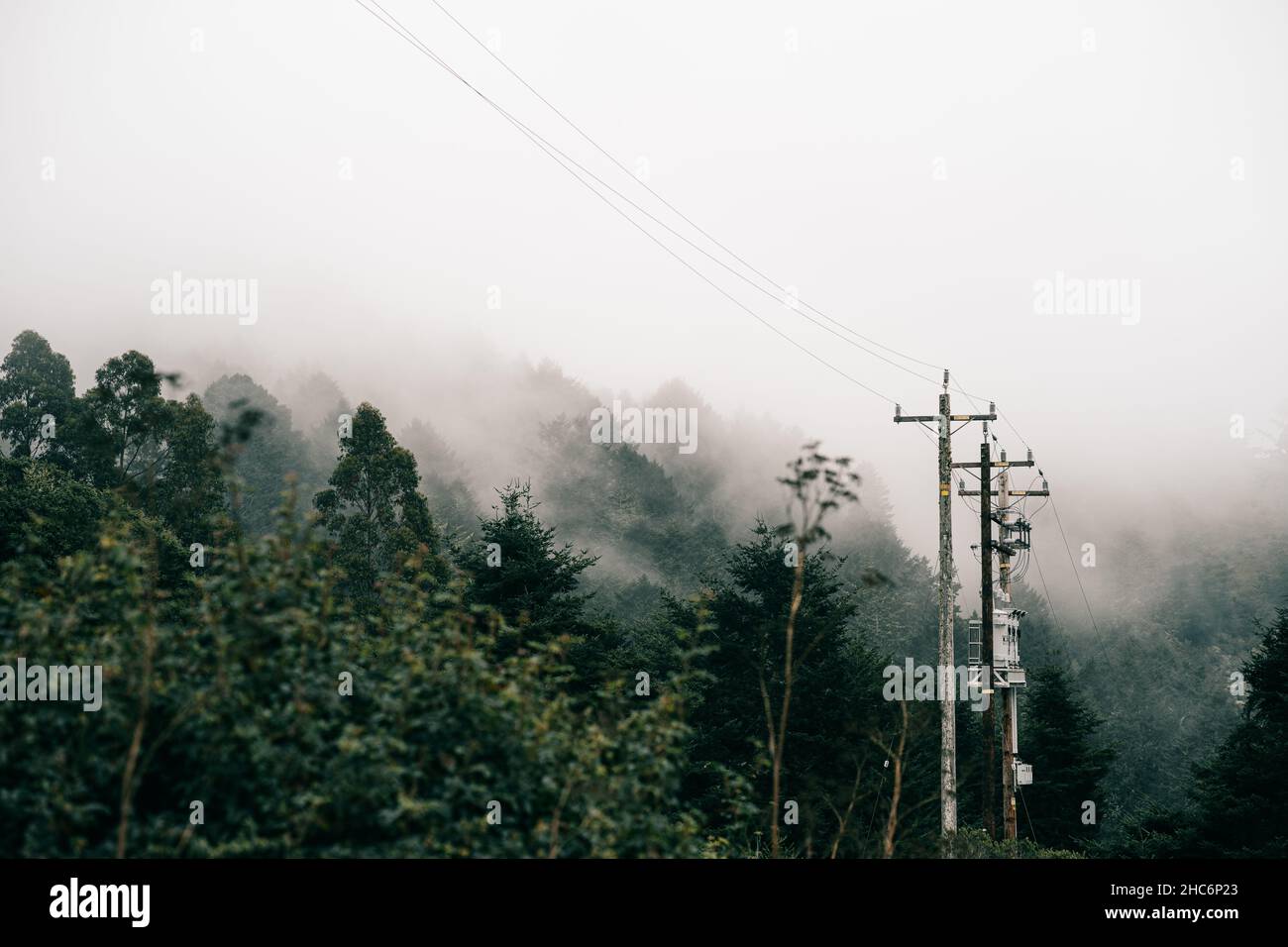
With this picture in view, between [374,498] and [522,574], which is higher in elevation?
[374,498]

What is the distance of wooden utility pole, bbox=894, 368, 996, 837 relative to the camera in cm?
1845

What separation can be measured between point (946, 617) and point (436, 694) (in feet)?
48.8

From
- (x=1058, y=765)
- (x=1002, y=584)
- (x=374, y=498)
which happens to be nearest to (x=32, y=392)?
(x=374, y=498)

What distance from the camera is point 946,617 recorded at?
760 inches

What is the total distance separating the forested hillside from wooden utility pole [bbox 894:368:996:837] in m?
0.69

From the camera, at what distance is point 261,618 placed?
19.9ft

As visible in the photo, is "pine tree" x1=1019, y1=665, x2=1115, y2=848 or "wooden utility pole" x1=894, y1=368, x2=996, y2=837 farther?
"pine tree" x1=1019, y1=665, x2=1115, y2=848

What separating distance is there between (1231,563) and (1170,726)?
180 feet

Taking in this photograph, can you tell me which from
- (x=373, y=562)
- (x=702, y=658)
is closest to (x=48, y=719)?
(x=702, y=658)

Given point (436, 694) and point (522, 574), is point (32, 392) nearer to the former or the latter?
point (522, 574)

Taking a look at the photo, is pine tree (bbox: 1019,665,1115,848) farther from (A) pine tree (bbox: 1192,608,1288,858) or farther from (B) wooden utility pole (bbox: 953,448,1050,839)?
(B) wooden utility pole (bbox: 953,448,1050,839)

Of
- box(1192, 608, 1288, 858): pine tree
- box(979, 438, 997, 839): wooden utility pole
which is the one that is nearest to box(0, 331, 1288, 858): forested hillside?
box(1192, 608, 1288, 858): pine tree

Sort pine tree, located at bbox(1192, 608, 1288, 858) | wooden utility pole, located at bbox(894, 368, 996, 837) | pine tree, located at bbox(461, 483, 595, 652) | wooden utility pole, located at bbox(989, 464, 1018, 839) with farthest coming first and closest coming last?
pine tree, located at bbox(1192, 608, 1288, 858) < wooden utility pole, located at bbox(989, 464, 1018, 839) < pine tree, located at bbox(461, 483, 595, 652) < wooden utility pole, located at bbox(894, 368, 996, 837)
